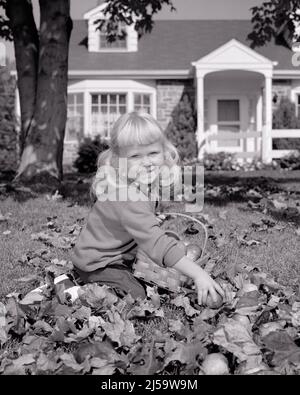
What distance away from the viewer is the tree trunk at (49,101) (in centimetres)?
881

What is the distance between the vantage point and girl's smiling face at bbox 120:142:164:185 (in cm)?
307

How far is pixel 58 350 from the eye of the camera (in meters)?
2.29

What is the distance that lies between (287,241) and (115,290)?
189 cm

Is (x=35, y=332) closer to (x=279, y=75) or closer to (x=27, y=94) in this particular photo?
(x=27, y=94)

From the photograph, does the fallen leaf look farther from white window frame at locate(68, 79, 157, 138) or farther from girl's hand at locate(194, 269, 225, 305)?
white window frame at locate(68, 79, 157, 138)

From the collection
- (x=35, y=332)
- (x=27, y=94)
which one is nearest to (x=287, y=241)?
(x=35, y=332)

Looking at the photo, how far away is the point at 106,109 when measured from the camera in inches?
750

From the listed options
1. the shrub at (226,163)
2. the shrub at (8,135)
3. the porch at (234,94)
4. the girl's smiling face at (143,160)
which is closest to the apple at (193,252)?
the girl's smiling face at (143,160)

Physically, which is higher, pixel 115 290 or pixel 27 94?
pixel 27 94

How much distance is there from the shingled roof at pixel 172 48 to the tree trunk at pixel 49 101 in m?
9.58

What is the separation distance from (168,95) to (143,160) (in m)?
16.0

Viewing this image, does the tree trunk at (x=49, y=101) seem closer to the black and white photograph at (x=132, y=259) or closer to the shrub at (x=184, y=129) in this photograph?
the black and white photograph at (x=132, y=259)

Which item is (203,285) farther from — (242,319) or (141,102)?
→ (141,102)

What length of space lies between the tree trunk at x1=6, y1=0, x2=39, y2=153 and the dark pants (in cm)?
673
